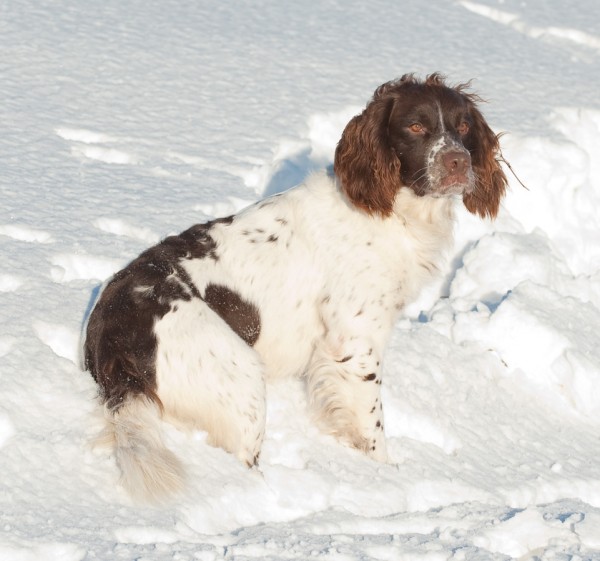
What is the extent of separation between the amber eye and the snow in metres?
1.03

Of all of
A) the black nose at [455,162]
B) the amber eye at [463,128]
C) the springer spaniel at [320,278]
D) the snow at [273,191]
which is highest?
the amber eye at [463,128]

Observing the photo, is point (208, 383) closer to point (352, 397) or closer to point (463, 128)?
point (352, 397)

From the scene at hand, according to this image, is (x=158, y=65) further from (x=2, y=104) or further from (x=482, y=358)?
(x=482, y=358)

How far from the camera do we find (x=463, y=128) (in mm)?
4305

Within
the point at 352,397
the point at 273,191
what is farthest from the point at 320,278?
the point at 273,191

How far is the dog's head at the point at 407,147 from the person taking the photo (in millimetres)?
4113

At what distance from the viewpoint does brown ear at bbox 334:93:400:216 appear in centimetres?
412

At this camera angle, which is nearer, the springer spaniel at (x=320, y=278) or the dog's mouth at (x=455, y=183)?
the springer spaniel at (x=320, y=278)

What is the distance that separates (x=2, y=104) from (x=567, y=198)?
11.9 feet

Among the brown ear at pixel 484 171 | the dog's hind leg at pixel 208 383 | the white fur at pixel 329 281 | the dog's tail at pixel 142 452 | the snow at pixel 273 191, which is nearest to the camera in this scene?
the dog's tail at pixel 142 452

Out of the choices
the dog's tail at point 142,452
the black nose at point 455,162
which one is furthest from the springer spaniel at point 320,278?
the dog's tail at point 142,452

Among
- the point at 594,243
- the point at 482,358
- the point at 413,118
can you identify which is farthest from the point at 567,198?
the point at 413,118

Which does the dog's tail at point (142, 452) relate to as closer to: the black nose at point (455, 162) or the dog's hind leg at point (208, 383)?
the dog's hind leg at point (208, 383)

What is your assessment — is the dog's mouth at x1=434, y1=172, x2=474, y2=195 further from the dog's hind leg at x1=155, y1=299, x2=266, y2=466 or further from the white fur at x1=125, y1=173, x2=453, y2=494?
the dog's hind leg at x1=155, y1=299, x2=266, y2=466
